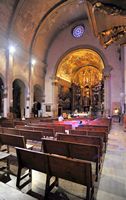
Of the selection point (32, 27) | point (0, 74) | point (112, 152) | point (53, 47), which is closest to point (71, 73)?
point (53, 47)

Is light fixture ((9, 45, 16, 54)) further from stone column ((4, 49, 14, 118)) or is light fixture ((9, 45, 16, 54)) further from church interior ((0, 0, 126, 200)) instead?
stone column ((4, 49, 14, 118))

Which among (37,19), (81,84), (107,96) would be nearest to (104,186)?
(107,96)

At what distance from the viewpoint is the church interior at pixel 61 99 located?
2.42 meters

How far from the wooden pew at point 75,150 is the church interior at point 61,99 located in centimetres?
2

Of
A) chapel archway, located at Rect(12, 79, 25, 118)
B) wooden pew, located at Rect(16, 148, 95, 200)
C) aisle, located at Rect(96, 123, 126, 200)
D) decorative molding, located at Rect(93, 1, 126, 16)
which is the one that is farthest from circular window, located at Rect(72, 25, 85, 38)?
wooden pew, located at Rect(16, 148, 95, 200)

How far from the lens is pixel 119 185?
2.71 meters

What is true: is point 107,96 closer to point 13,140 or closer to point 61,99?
point 61,99

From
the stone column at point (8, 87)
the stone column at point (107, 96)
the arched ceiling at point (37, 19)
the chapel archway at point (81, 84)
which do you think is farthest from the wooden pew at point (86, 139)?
the chapel archway at point (81, 84)

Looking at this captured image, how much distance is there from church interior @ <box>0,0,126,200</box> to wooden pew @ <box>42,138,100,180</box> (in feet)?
0.06

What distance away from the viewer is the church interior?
242 cm

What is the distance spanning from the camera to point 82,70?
2716cm

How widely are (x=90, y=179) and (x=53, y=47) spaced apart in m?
19.5

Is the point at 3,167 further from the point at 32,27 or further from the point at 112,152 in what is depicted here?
the point at 32,27

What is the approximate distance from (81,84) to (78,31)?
10010mm
